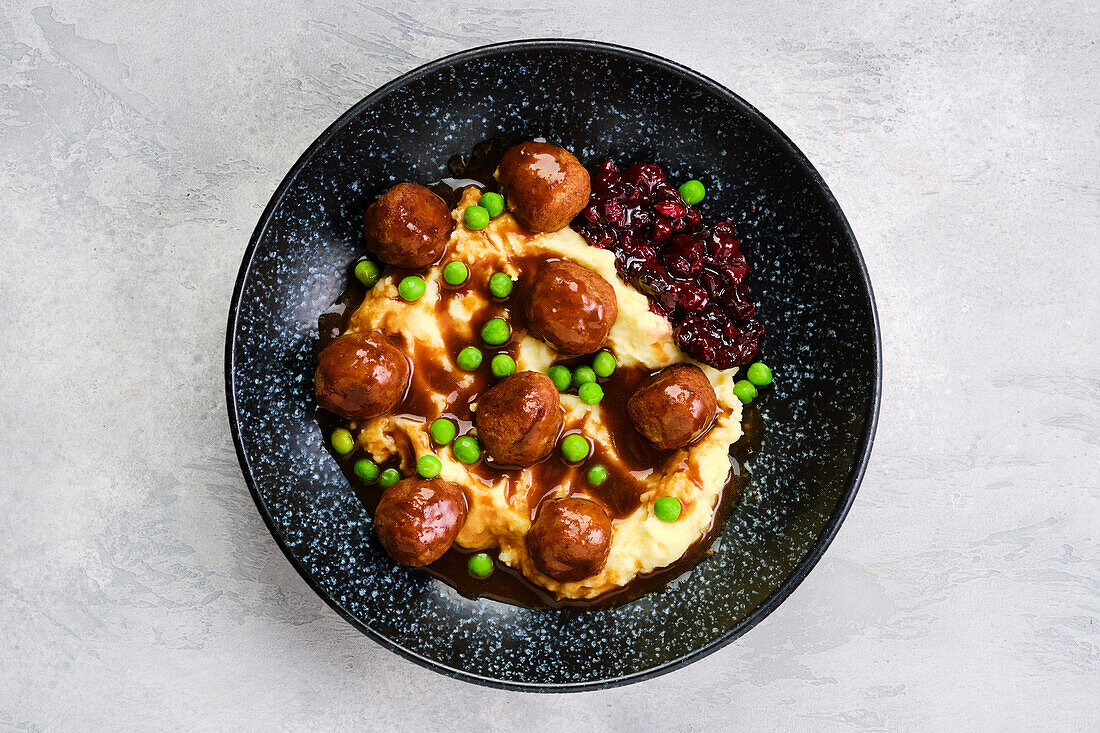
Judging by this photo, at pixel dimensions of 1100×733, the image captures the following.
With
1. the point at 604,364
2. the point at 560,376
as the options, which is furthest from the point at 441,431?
the point at 604,364

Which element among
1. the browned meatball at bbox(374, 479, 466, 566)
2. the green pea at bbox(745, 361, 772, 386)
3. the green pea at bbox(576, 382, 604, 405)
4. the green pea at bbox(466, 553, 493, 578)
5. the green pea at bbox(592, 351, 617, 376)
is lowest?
the green pea at bbox(466, 553, 493, 578)

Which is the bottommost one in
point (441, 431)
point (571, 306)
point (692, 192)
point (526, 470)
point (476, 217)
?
point (441, 431)

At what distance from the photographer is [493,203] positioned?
3871 millimetres

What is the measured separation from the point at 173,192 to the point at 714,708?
12.7ft

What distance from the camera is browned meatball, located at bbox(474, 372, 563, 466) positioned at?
3590 millimetres

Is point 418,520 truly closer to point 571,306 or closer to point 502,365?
point 502,365

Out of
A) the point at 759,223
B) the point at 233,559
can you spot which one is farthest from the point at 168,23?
the point at 759,223

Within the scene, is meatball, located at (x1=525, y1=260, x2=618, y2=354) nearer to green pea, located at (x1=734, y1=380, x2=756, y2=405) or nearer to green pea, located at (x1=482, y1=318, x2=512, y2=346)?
green pea, located at (x1=482, y1=318, x2=512, y2=346)

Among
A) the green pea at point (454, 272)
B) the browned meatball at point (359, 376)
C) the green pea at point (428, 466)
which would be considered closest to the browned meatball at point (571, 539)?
the green pea at point (428, 466)

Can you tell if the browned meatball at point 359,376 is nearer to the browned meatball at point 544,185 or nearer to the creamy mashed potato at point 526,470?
the creamy mashed potato at point 526,470

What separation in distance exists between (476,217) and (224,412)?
1.64 meters

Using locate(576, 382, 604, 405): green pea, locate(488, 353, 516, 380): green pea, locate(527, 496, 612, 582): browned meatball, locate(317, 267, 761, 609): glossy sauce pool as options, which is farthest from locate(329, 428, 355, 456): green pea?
locate(576, 382, 604, 405): green pea

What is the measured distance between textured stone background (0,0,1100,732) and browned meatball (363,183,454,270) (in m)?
0.83

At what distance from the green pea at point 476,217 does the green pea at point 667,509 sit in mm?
1512
